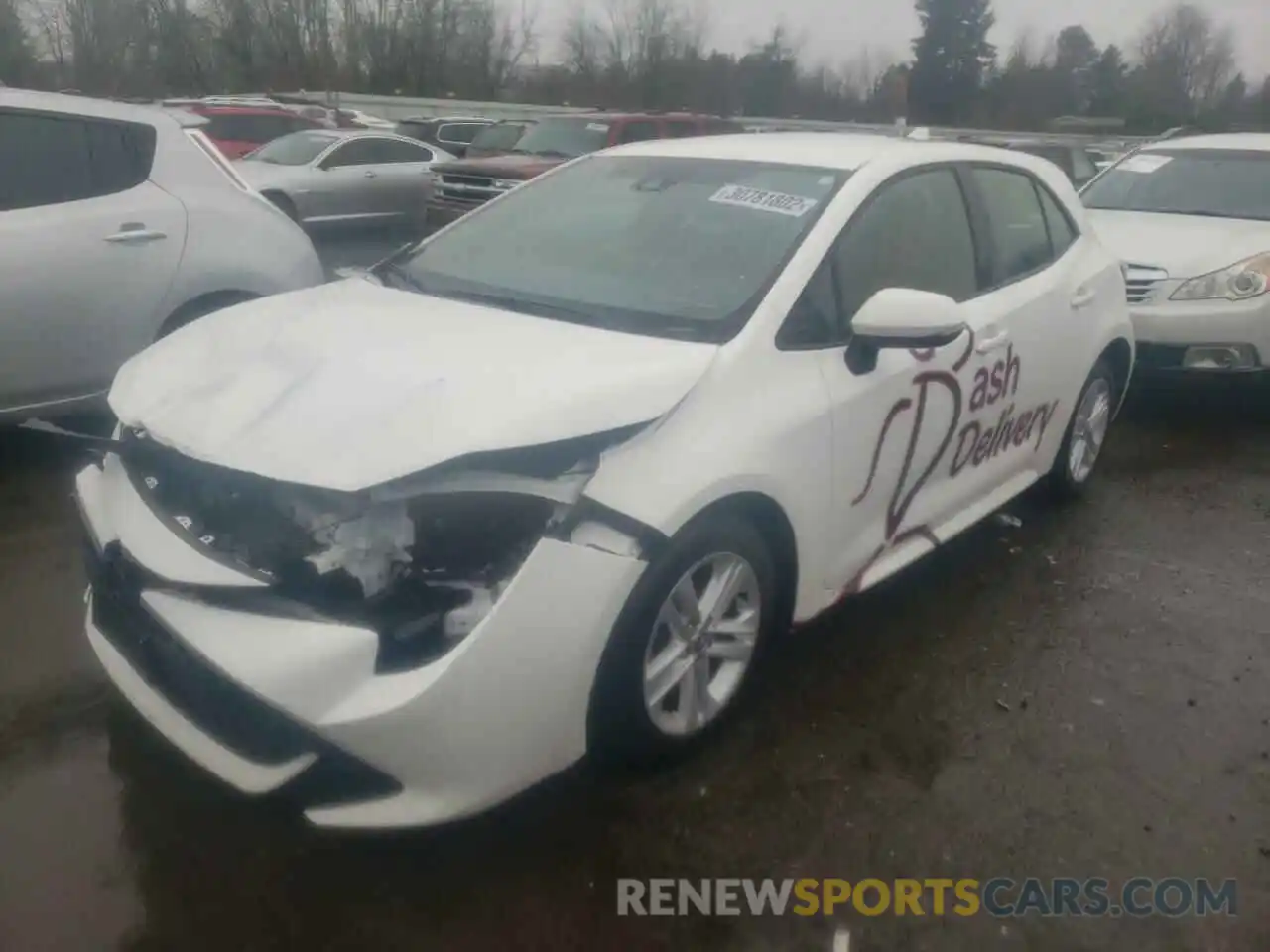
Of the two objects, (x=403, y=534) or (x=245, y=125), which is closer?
(x=403, y=534)

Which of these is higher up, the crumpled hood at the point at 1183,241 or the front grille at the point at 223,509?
the crumpled hood at the point at 1183,241

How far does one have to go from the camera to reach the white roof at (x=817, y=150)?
377 cm

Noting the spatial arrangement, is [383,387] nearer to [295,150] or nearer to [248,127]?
[295,150]

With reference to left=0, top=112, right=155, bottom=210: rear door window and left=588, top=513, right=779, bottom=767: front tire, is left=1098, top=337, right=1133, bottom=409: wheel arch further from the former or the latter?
left=0, top=112, right=155, bottom=210: rear door window

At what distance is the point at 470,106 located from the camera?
3475 cm

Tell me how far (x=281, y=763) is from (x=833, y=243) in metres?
2.10

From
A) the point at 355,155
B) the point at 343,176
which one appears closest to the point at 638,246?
the point at 343,176

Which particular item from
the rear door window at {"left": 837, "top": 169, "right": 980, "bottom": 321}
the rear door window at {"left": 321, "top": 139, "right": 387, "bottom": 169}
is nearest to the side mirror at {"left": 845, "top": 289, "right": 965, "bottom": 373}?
the rear door window at {"left": 837, "top": 169, "right": 980, "bottom": 321}

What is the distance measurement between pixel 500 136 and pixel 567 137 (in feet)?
9.07

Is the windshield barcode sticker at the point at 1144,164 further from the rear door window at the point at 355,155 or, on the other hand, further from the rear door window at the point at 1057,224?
the rear door window at the point at 355,155

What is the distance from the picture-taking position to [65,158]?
4859mm

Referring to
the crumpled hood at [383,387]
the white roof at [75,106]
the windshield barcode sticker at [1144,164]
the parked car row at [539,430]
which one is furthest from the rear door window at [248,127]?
the crumpled hood at [383,387]

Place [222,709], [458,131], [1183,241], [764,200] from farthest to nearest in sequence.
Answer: [458,131] < [1183,241] < [764,200] < [222,709]

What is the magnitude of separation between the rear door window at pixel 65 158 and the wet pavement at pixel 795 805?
146cm
